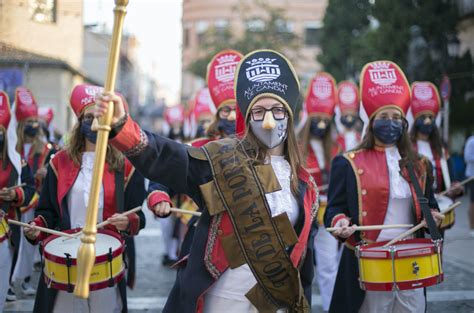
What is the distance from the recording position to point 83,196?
4812 mm

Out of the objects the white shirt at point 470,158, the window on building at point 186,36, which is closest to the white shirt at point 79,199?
the white shirt at point 470,158

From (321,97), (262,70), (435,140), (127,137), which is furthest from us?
(321,97)

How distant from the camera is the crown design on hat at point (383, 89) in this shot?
17.3ft

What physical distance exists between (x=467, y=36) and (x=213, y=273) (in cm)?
1872

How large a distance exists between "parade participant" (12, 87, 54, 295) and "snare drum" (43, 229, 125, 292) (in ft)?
9.46

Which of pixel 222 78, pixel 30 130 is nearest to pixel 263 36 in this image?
pixel 30 130

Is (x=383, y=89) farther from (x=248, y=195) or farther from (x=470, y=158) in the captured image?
(x=470, y=158)

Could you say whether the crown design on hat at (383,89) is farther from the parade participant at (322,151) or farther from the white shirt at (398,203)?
the parade participant at (322,151)

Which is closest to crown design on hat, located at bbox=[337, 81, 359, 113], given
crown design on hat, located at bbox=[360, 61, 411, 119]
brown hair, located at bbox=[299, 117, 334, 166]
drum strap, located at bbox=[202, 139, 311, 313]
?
brown hair, located at bbox=[299, 117, 334, 166]

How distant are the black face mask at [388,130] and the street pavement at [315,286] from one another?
244cm

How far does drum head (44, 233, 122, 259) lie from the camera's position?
4402 millimetres

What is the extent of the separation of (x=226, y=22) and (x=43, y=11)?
1073 inches

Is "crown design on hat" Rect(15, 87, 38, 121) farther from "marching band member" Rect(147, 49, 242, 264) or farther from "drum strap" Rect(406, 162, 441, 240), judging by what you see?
"drum strap" Rect(406, 162, 441, 240)

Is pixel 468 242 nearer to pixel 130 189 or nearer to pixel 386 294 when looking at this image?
pixel 386 294
